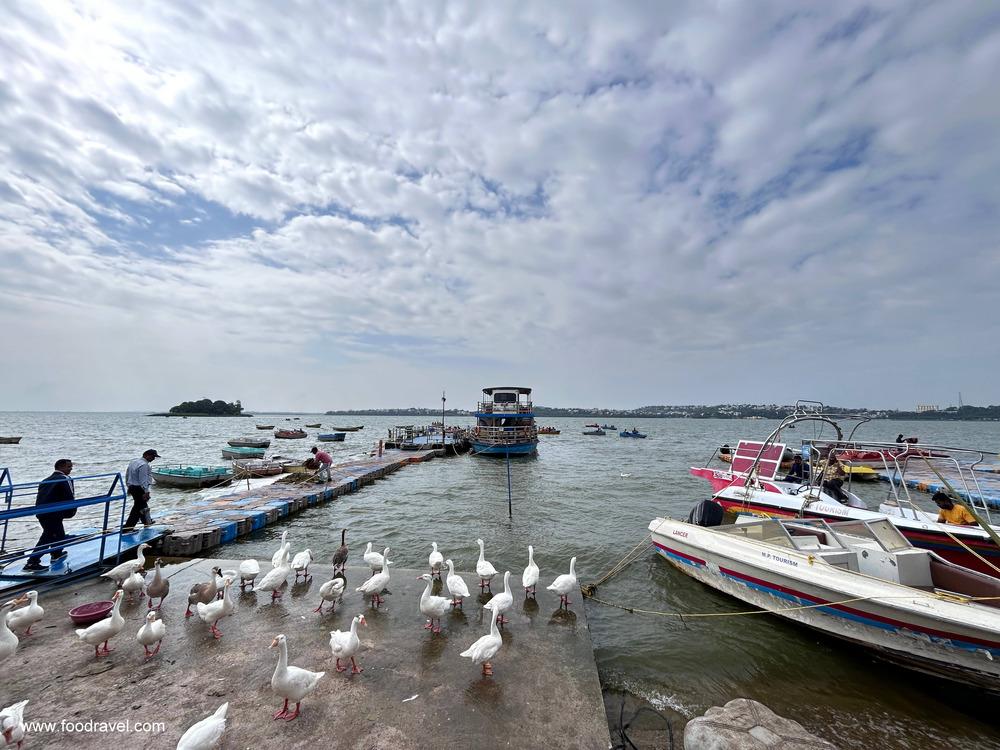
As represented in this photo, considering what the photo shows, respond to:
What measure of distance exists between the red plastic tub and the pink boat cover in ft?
54.4

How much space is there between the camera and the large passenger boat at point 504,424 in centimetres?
3753

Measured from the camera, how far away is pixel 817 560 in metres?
7.27

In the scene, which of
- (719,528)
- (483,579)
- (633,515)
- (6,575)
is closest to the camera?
(6,575)

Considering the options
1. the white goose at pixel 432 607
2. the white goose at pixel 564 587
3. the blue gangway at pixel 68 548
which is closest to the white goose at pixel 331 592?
the white goose at pixel 432 607

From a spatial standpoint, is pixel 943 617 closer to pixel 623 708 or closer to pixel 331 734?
pixel 623 708

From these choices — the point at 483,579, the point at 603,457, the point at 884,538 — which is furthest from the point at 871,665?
the point at 603,457

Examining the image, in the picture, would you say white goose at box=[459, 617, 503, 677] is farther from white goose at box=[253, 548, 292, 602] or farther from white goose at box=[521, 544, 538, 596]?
white goose at box=[253, 548, 292, 602]

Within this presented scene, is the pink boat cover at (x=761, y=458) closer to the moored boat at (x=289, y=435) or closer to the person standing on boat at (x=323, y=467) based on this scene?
the person standing on boat at (x=323, y=467)

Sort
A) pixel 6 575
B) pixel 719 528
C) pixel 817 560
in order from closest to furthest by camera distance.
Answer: pixel 6 575 < pixel 817 560 < pixel 719 528

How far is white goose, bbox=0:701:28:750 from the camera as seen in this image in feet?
11.4

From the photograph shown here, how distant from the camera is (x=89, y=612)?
5.73m

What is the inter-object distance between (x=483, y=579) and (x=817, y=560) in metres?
5.87

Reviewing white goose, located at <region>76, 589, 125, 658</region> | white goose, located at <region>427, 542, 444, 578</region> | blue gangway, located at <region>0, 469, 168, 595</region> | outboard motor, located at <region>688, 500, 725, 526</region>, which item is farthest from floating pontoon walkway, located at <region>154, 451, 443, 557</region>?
outboard motor, located at <region>688, 500, 725, 526</region>

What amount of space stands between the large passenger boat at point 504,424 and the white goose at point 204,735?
108 feet
